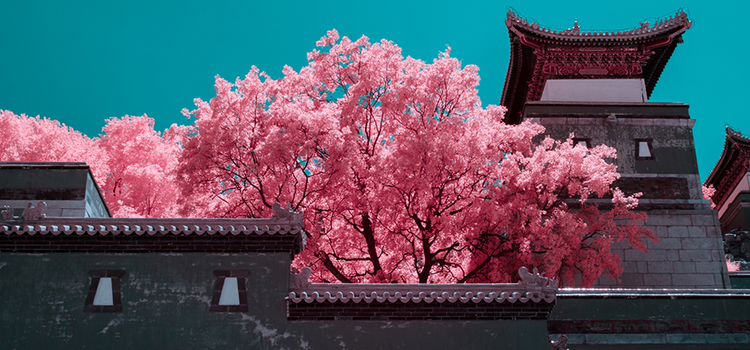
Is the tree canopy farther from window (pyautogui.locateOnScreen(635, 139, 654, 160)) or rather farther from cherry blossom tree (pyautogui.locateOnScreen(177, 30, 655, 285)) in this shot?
window (pyautogui.locateOnScreen(635, 139, 654, 160))

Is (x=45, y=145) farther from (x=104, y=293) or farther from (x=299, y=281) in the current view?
(x=299, y=281)

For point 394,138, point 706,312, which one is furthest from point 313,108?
point 706,312

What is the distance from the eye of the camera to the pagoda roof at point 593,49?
2370cm

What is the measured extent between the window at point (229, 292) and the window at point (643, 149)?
48.2 feet

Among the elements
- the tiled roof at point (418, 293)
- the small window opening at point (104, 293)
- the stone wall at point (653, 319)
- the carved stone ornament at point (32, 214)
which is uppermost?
the carved stone ornament at point (32, 214)

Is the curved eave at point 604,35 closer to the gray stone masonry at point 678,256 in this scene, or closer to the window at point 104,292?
the gray stone masonry at point 678,256

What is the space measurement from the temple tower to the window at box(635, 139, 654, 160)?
0.10ft

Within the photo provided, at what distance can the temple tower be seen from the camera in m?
20.4

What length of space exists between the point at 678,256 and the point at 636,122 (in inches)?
172

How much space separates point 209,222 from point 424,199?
23.2ft

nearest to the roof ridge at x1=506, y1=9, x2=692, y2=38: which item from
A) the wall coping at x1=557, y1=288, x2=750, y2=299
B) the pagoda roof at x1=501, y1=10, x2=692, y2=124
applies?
the pagoda roof at x1=501, y1=10, x2=692, y2=124

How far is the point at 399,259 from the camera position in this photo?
18.7 meters

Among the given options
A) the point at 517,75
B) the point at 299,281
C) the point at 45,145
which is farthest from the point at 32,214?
the point at 517,75

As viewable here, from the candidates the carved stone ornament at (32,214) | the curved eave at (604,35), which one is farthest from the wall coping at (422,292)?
the curved eave at (604,35)
